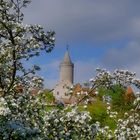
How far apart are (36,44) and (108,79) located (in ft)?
→ 10.6

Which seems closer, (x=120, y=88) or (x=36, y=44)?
(x=36, y=44)

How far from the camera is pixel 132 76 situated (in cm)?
1934

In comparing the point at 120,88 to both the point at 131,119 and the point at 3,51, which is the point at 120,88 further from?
the point at 3,51

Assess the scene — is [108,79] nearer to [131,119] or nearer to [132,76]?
[132,76]

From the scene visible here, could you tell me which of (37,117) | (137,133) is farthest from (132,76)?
(37,117)

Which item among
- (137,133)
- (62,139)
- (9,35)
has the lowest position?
(62,139)

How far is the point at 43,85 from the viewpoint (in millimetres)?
20203

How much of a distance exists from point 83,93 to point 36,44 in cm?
387

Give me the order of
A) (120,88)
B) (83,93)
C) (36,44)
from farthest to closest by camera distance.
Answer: (83,93) → (120,88) → (36,44)

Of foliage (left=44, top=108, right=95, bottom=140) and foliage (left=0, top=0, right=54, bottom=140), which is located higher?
foliage (left=0, top=0, right=54, bottom=140)

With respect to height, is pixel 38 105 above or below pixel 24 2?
below

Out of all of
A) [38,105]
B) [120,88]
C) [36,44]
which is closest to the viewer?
[38,105]

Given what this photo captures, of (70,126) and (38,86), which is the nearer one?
(70,126)

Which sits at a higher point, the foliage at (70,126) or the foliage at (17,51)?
the foliage at (17,51)
